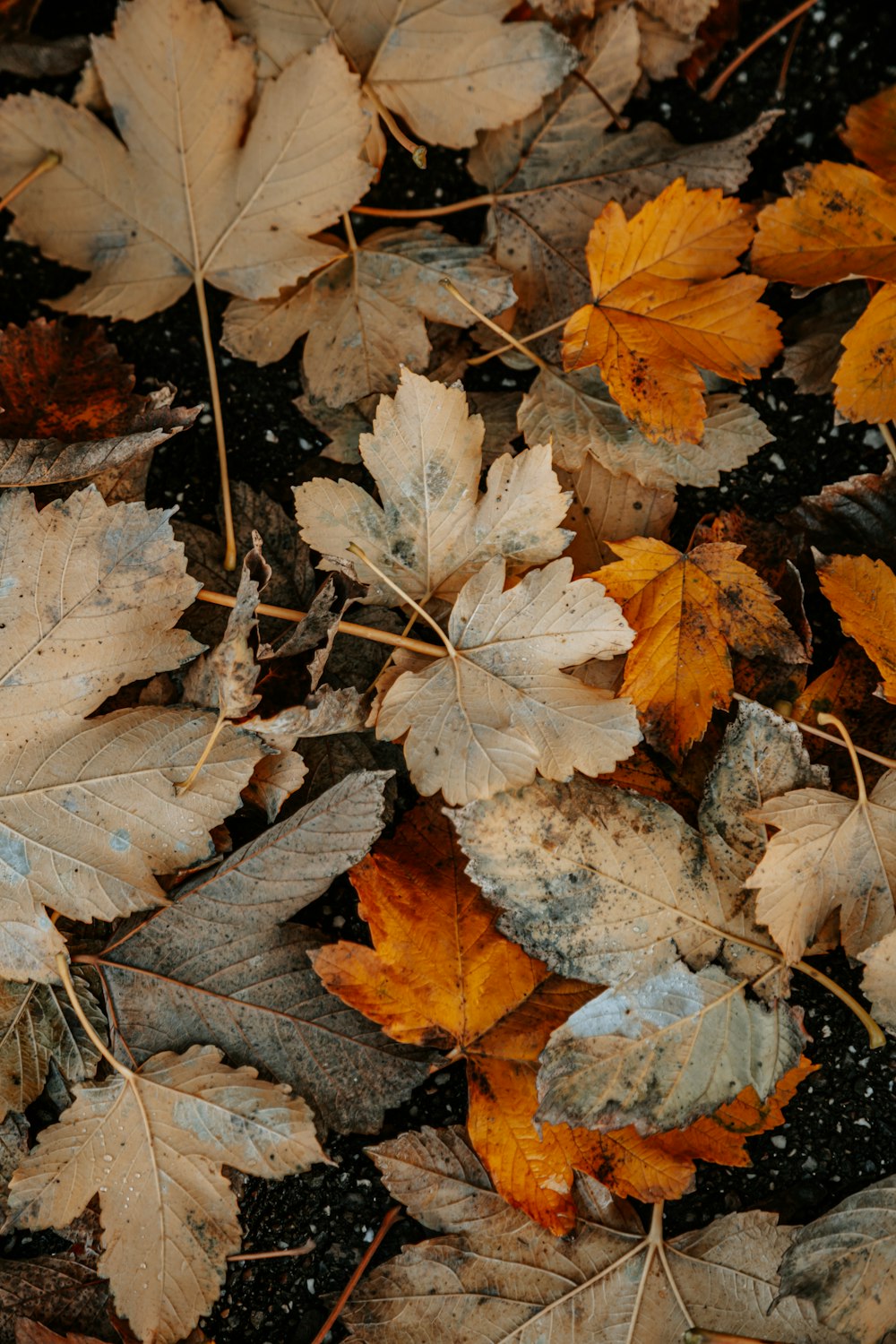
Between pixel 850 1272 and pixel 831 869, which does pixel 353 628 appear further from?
pixel 850 1272

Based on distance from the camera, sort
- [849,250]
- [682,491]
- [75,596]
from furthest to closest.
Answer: [682,491], [849,250], [75,596]

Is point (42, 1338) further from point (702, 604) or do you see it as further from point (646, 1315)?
point (702, 604)

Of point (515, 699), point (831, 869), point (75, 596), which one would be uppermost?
point (75, 596)

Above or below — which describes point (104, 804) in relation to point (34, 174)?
below

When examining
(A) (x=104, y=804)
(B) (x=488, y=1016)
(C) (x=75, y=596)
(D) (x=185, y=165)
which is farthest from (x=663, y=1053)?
(D) (x=185, y=165)

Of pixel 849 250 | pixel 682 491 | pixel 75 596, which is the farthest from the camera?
pixel 682 491

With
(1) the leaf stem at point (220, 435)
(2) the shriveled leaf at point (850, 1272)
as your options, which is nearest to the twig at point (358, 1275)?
(2) the shriveled leaf at point (850, 1272)

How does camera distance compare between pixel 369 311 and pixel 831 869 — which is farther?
pixel 369 311

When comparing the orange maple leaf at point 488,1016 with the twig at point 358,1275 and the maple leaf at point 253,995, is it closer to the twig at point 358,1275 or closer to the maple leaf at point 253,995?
the maple leaf at point 253,995
